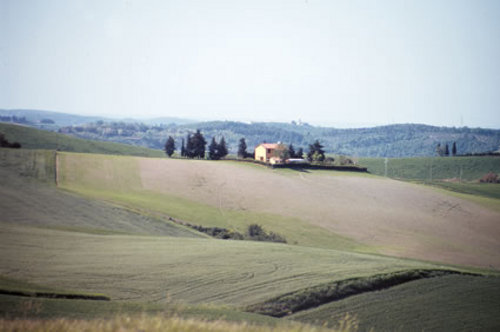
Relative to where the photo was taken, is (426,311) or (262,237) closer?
(426,311)

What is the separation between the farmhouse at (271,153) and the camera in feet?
288

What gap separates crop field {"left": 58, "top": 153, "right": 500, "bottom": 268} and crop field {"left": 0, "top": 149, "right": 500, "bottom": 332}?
24cm

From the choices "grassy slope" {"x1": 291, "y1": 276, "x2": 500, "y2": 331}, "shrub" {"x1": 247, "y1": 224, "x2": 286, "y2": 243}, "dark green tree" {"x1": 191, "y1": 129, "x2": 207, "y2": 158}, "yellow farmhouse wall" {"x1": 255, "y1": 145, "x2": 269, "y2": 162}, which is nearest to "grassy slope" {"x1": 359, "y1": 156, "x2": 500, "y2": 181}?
"yellow farmhouse wall" {"x1": 255, "y1": 145, "x2": 269, "y2": 162}

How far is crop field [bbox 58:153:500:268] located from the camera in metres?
39.6

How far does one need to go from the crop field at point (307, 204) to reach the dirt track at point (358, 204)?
0.11 m

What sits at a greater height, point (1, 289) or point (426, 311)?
point (1, 289)

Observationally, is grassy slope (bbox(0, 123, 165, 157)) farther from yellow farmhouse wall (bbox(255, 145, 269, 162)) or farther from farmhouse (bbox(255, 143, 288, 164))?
farmhouse (bbox(255, 143, 288, 164))

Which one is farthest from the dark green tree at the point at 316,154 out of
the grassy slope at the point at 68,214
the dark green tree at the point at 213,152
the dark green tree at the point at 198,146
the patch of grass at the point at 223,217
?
the grassy slope at the point at 68,214

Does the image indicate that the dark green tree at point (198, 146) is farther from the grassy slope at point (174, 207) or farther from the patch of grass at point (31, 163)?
the grassy slope at point (174, 207)

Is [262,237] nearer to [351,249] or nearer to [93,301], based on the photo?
[351,249]

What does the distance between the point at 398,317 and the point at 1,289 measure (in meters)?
12.7

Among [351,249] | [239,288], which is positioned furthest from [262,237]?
[239,288]

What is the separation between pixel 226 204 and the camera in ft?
162

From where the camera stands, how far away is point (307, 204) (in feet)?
170
